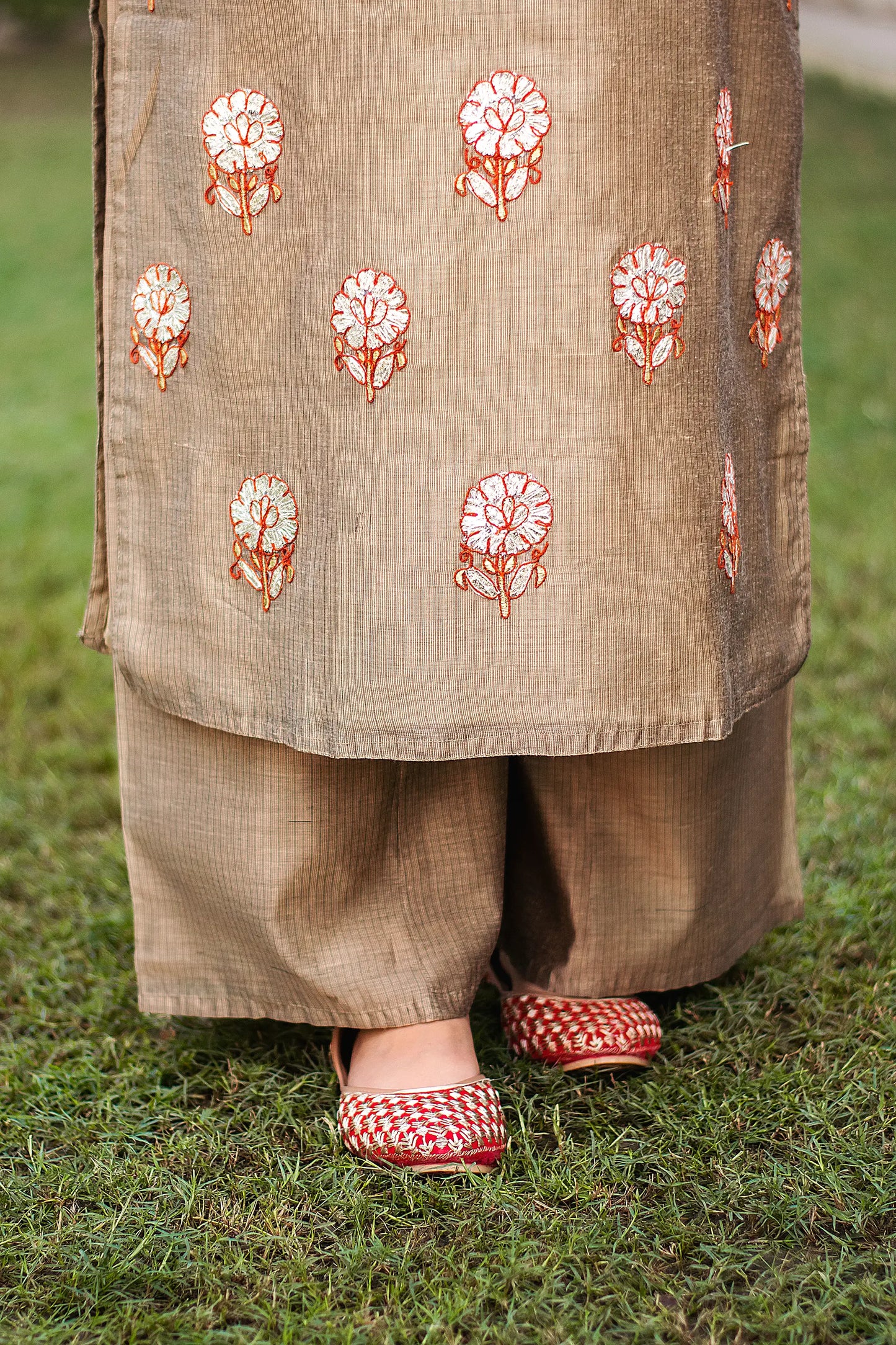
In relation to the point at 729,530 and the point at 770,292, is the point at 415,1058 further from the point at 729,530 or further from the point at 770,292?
the point at 770,292

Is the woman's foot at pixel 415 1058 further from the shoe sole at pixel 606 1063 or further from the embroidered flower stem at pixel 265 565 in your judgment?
the embroidered flower stem at pixel 265 565

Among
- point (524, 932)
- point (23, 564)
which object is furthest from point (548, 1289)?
point (23, 564)

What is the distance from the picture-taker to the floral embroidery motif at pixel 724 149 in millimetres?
1101

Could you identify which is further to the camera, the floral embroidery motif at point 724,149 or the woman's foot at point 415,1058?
the woman's foot at point 415,1058

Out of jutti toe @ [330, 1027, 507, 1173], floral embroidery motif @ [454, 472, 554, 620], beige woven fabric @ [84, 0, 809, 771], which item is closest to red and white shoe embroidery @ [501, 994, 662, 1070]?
jutti toe @ [330, 1027, 507, 1173]

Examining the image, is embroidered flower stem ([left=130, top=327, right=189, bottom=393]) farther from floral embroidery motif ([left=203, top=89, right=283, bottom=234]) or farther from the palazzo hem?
the palazzo hem

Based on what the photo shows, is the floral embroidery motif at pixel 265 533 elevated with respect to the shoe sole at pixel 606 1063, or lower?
elevated

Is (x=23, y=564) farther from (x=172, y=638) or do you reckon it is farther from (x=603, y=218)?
(x=603, y=218)

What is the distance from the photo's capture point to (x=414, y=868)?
4.25ft

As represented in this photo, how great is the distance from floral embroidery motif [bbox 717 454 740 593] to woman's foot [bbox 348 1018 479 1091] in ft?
1.71

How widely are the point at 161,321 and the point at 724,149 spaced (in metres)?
0.50

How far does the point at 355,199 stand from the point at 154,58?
236 mm

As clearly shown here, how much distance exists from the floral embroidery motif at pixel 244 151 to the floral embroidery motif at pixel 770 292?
45cm

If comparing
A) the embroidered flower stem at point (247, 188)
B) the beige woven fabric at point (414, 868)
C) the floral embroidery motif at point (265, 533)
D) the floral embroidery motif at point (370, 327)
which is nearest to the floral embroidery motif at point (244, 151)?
the embroidered flower stem at point (247, 188)
